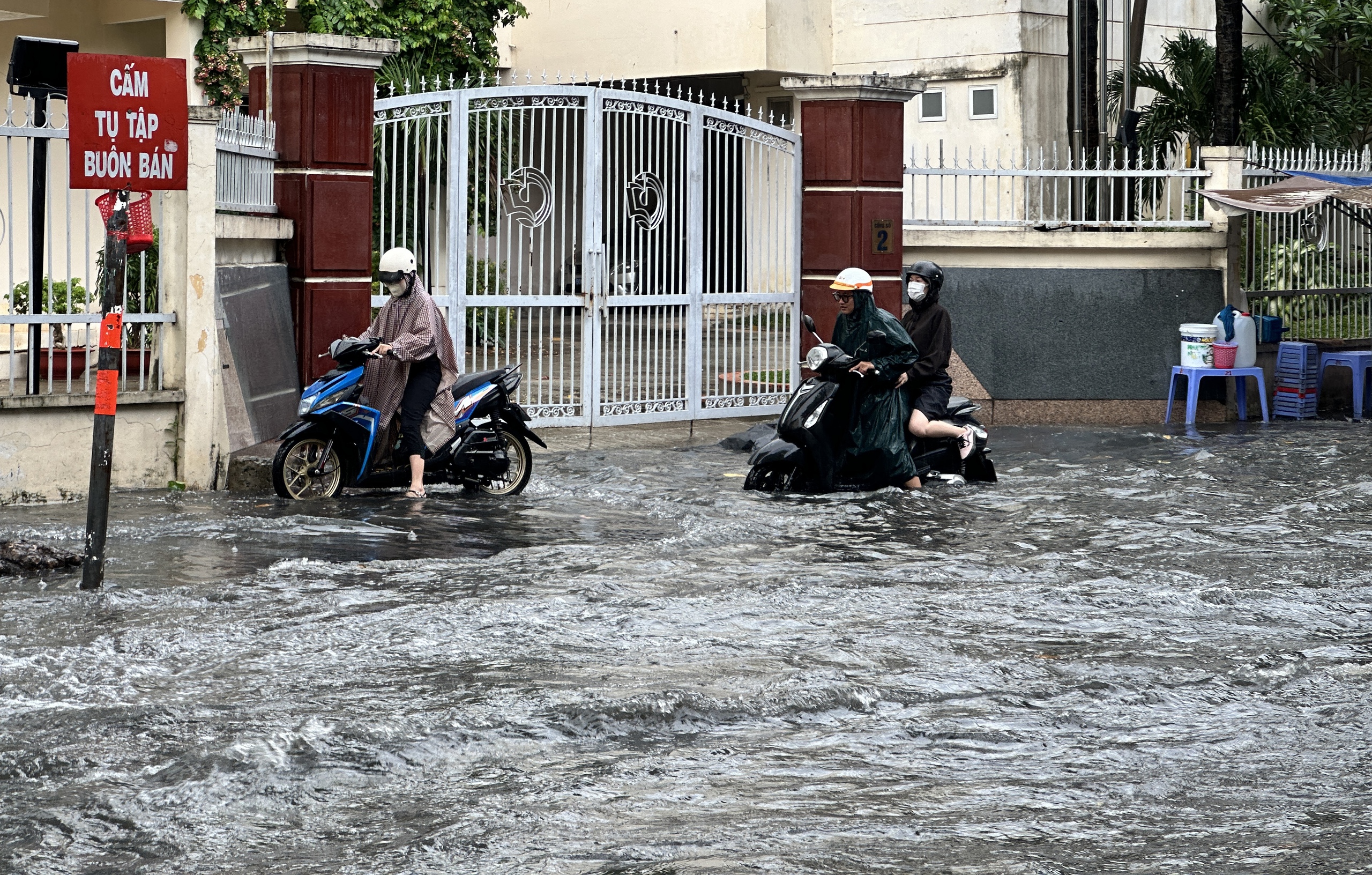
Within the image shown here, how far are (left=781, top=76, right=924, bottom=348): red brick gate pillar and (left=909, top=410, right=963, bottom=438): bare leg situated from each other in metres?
3.10

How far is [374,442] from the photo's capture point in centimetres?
1023

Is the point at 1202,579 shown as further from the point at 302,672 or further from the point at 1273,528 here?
the point at 302,672

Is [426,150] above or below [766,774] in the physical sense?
above

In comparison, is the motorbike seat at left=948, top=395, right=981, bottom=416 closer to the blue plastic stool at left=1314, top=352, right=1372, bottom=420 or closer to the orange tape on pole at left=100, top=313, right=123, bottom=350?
the orange tape on pole at left=100, top=313, right=123, bottom=350

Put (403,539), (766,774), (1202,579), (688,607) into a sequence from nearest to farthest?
(766,774)
(688,607)
(1202,579)
(403,539)

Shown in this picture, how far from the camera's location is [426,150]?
1223 cm

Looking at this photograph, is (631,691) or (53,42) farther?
(53,42)

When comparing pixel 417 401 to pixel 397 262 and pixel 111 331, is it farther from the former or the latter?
pixel 111 331

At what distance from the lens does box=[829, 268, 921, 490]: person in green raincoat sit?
10.7 meters

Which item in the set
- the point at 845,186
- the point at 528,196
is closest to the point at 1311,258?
the point at 845,186

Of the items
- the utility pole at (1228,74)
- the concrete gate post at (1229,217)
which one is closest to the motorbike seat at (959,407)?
the concrete gate post at (1229,217)

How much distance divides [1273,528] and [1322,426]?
609cm

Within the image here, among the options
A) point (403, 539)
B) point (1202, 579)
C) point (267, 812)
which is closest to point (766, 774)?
point (267, 812)

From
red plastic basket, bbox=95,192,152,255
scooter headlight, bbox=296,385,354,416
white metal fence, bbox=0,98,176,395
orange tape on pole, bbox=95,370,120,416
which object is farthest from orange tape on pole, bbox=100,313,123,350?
scooter headlight, bbox=296,385,354,416
